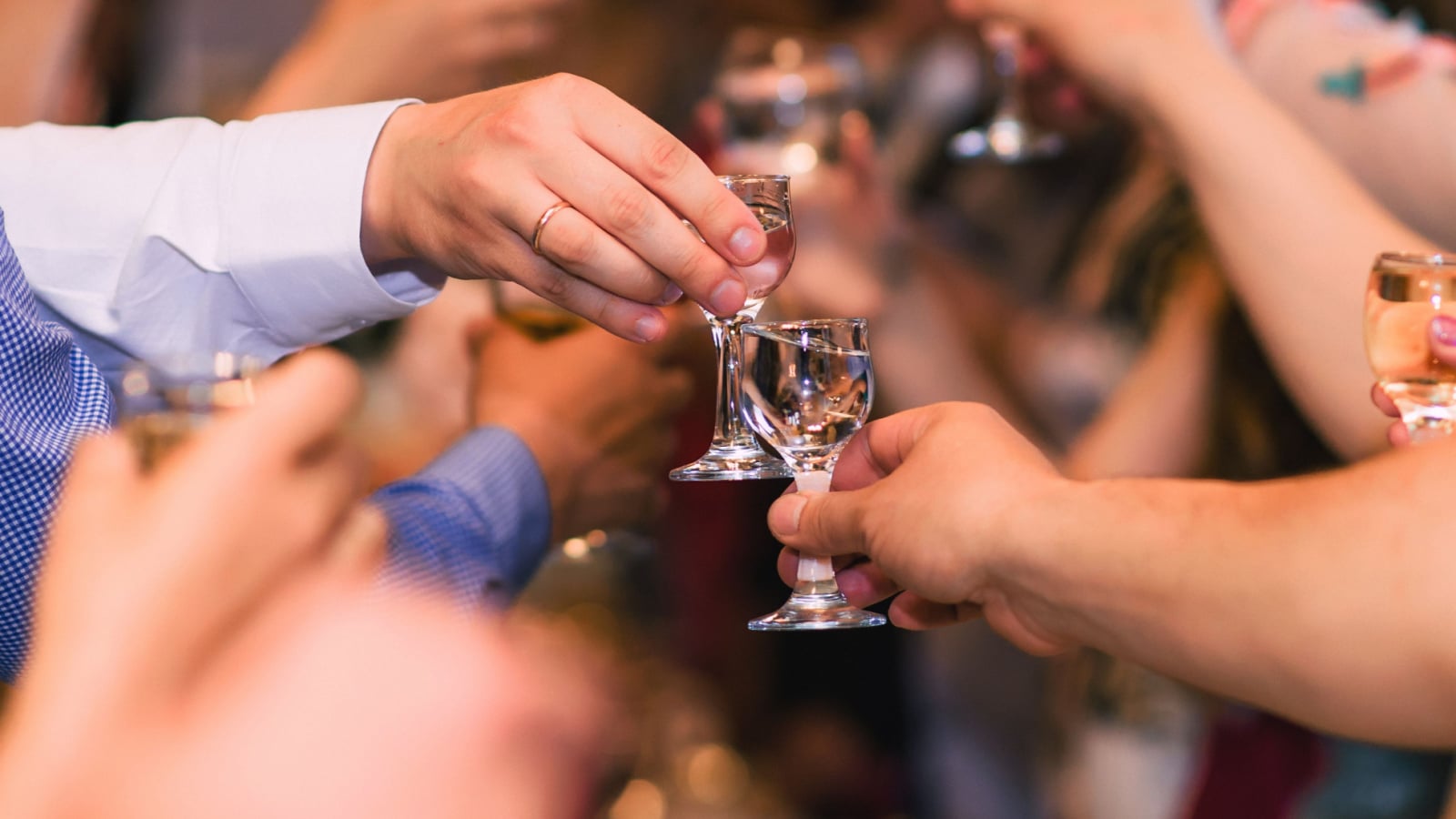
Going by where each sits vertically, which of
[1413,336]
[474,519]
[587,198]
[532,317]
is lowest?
[474,519]

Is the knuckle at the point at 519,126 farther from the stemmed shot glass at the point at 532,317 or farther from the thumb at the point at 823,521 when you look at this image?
the stemmed shot glass at the point at 532,317

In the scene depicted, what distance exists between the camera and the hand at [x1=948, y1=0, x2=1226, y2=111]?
159 centimetres

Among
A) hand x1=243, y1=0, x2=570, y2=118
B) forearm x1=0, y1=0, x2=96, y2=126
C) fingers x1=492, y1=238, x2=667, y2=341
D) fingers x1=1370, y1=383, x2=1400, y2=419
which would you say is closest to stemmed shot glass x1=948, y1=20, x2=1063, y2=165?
hand x1=243, y1=0, x2=570, y2=118

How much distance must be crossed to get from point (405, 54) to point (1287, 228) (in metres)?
1.07

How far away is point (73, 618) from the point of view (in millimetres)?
436

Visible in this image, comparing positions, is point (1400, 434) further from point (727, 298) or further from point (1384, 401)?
point (727, 298)

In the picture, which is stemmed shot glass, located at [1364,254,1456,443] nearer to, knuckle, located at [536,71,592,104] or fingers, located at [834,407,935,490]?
fingers, located at [834,407,935,490]

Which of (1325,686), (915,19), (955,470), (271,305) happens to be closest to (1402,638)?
(1325,686)

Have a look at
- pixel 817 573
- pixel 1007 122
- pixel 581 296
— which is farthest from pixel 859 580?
pixel 1007 122

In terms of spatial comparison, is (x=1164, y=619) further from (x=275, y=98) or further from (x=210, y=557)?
(x=275, y=98)

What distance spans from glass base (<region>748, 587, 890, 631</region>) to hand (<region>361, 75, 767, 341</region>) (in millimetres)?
213

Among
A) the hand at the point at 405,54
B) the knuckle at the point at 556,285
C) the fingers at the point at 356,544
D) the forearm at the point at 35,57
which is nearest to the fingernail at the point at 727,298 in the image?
the knuckle at the point at 556,285

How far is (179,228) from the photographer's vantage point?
1004mm

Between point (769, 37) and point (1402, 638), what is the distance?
5.34 ft
